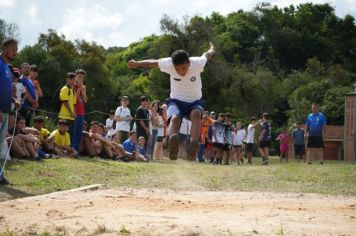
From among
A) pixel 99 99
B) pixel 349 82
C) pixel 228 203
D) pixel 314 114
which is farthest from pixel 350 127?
pixel 228 203

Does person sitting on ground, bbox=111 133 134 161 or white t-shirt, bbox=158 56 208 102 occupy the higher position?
white t-shirt, bbox=158 56 208 102

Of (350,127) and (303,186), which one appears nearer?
(303,186)

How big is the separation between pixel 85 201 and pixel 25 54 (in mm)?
46417

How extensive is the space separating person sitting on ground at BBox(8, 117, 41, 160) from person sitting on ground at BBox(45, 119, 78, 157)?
1176mm

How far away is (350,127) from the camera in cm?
6197

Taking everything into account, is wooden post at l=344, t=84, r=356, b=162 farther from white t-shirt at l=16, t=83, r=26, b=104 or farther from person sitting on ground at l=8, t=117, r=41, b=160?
white t-shirt at l=16, t=83, r=26, b=104

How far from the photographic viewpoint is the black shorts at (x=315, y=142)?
808 inches

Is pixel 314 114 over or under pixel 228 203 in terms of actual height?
over

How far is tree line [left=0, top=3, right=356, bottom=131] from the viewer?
183 feet

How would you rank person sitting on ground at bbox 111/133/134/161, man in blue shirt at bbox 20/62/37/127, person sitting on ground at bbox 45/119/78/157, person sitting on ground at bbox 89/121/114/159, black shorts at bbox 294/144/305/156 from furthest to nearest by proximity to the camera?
black shorts at bbox 294/144/305/156
person sitting on ground at bbox 111/133/134/161
person sitting on ground at bbox 89/121/114/159
person sitting on ground at bbox 45/119/78/157
man in blue shirt at bbox 20/62/37/127

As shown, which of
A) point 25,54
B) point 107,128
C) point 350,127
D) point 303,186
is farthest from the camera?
point 350,127

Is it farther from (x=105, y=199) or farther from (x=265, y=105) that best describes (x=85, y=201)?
(x=265, y=105)

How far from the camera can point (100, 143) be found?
53.9 ft

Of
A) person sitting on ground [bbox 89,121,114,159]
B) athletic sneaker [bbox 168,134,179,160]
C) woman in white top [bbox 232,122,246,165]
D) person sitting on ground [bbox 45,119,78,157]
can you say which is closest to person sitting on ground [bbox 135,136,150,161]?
person sitting on ground [bbox 89,121,114,159]
